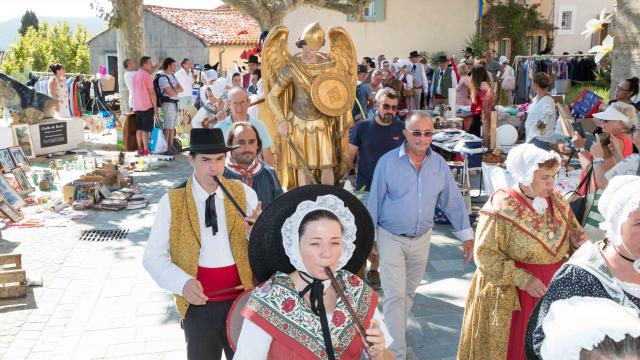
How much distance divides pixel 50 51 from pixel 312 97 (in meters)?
32.5

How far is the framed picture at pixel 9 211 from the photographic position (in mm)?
8234

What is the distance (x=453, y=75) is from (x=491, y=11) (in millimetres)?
11348

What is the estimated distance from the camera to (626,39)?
25.1 ft

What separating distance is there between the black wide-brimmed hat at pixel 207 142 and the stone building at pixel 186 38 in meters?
28.4

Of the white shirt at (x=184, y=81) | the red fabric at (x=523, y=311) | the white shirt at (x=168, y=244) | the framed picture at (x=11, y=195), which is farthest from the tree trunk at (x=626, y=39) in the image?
the white shirt at (x=184, y=81)

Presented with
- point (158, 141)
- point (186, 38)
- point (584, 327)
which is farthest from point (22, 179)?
point (186, 38)

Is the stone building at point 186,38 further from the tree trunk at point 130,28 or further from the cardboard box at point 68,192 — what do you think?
the cardboard box at point 68,192

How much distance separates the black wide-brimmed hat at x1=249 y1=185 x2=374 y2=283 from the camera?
256 cm

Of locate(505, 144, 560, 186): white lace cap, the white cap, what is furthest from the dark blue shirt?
locate(505, 144, 560, 186): white lace cap

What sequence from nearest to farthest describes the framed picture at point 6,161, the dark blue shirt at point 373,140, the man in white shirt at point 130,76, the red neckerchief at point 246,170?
the red neckerchief at point 246,170 < the dark blue shirt at point 373,140 < the framed picture at point 6,161 < the man in white shirt at point 130,76

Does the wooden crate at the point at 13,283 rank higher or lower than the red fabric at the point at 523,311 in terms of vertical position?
lower

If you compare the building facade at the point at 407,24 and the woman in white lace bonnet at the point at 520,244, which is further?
the building facade at the point at 407,24

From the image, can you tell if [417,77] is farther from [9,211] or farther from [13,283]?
[13,283]

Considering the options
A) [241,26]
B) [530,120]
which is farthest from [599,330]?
[241,26]
